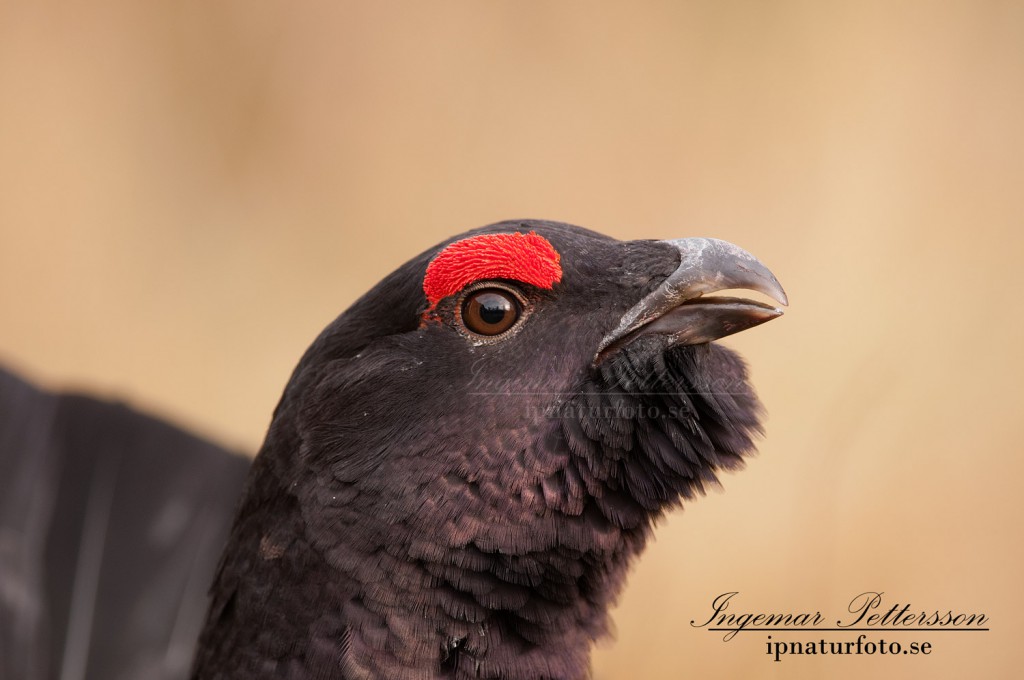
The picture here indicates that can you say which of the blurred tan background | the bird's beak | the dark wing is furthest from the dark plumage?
the blurred tan background

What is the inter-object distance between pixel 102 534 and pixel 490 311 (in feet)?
8.54

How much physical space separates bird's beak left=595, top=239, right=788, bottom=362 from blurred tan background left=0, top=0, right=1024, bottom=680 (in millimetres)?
2756

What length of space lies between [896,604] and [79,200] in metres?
6.13

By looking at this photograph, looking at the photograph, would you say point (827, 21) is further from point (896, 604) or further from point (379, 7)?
point (896, 604)

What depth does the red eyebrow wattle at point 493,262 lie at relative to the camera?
310 cm

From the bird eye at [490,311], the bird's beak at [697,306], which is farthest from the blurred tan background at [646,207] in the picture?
the bird's beak at [697,306]

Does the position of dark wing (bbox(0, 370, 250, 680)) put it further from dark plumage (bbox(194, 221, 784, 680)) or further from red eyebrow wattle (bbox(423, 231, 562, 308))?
red eyebrow wattle (bbox(423, 231, 562, 308))

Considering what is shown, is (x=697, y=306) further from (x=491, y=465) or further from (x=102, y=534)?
(x=102, y=534)

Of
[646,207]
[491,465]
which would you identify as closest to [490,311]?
[491,465]

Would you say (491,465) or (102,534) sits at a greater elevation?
(491,465)

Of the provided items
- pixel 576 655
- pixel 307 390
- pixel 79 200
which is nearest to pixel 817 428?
pixel 576 655

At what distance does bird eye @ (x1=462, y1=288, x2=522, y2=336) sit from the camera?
315 cm

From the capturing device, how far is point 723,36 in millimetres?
6844

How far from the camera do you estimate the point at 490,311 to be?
10.3 feet
